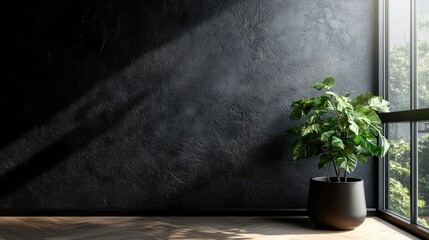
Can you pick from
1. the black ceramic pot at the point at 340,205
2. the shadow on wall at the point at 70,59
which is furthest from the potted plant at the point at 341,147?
the shadow on wall at the point at 70,59

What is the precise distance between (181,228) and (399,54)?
207cm

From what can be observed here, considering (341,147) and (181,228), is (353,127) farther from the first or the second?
(181,228)

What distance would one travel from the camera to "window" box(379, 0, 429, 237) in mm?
2775

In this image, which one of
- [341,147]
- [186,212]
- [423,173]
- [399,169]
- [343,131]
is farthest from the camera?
[186,212]

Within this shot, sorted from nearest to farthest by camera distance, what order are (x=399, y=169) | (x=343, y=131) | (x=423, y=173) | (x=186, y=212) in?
1. (x=423, y=173)
2. (x=343, y=131)
3. (x=399, y=169)
4. (x=186, y=212)

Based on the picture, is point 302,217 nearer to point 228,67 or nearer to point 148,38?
point 228,67

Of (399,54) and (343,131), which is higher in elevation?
(399,54)

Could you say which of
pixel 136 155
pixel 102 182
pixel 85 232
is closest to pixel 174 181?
pixel 136 155

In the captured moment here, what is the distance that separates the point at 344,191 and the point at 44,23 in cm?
271

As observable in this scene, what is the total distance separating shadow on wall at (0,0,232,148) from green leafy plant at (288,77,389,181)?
1213 mm

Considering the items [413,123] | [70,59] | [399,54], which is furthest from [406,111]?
[70,59]

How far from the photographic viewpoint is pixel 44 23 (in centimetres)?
351

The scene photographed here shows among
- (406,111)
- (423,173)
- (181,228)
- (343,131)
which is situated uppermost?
(406,111)

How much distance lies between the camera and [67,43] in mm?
3510
